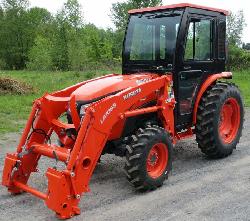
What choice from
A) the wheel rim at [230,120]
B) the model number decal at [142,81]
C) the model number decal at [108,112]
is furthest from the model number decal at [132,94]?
the wheel rim at [230,120]

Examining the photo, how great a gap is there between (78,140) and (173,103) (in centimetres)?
184

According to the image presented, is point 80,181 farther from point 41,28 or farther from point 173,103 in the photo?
point 41,28

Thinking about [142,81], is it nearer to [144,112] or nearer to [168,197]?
[144,112]

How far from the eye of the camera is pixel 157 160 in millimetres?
5727

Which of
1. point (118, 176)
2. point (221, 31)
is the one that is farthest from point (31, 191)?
point (221, 31)

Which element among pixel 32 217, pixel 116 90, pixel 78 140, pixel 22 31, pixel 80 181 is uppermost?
pixel 22 31

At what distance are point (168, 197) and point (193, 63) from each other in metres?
2.25

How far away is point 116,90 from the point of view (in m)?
5.75

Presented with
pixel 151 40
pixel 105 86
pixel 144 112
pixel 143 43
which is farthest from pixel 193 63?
pixel 105 86

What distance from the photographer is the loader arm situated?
472 centimetres

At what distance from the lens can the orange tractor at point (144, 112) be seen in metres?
4.98

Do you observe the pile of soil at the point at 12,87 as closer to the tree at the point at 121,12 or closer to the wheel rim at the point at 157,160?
the wheel rim at the point at 157,160

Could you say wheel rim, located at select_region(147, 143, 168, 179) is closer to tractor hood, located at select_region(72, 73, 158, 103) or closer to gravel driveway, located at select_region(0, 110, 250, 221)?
gravel driveway, located at select_region(0, 110, 250, 221)

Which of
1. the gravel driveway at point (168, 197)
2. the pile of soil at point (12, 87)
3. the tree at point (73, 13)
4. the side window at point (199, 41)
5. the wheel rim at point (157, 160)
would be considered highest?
the tree at point (73, 13)
